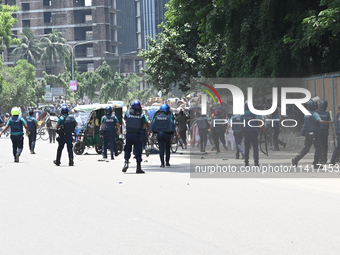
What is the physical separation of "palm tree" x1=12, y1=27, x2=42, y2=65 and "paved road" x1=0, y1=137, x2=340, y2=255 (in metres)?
102

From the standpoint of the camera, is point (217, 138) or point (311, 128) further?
point (217, 138)

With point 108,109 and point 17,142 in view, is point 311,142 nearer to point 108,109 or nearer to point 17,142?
point 108,109

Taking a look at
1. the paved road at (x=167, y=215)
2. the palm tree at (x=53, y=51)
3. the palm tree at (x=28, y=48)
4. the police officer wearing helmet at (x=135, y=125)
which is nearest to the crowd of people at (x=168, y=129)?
the police officer wearing helmet at (x=135, y=125)

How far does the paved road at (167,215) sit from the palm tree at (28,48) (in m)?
102

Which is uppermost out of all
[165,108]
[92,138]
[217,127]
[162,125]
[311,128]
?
[165,108]

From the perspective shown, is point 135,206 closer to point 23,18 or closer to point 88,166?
point 88,166

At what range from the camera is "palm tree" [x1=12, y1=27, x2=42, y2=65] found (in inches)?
4459

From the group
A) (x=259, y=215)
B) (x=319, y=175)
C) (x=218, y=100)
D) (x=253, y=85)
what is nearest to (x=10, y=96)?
(x=218, y=100)

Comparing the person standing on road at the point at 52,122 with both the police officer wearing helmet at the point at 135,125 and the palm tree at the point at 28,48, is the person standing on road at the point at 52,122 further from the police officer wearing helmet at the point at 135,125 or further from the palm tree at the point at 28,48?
the palm tree at the point at 28,48

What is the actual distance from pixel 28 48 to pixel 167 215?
357 ft

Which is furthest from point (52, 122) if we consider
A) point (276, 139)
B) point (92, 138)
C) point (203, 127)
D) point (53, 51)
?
point (53, 51)

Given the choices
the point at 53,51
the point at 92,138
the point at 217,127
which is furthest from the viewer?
the point at 53,51

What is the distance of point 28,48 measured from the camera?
374 ft

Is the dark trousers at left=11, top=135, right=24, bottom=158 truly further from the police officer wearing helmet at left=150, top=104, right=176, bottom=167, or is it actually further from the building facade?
the building facade
